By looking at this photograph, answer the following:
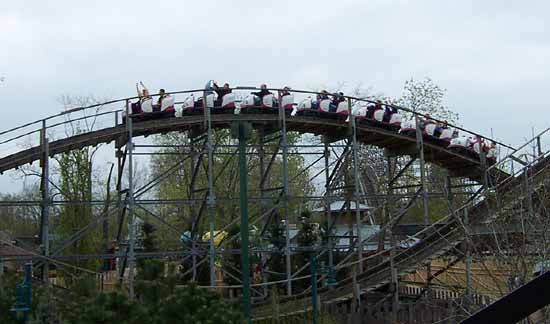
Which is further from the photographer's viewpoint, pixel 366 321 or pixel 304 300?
pixel 304 300

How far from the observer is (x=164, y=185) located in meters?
39.2

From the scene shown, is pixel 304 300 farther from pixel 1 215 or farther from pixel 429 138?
pixel 1 215

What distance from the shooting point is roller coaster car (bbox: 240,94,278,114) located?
783 inches

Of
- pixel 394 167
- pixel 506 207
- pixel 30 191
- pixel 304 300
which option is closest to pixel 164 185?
pixel 30 191

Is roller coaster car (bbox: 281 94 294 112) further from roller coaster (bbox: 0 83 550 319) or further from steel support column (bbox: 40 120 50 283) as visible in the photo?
steel support column (bbox: 40 120 50 283)

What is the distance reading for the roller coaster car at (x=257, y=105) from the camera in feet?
65.3

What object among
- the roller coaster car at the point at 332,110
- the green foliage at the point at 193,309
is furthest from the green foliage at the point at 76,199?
the green foliage at the point at 193,309

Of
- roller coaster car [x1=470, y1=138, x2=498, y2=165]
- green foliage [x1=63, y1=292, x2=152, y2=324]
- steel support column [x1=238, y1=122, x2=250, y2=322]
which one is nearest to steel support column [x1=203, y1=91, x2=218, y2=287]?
roller coaster car [x1=470, y1=138, x2=498, y2=165]

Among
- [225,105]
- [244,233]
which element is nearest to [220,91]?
[225,105]

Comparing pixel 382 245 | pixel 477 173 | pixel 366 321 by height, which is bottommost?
pixel 366 321

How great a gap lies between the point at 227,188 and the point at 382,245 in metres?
9.91

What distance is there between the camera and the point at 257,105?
19.9 m

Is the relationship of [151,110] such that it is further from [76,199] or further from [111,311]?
[111,311]

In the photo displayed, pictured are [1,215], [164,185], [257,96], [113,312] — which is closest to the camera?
[113,312]
